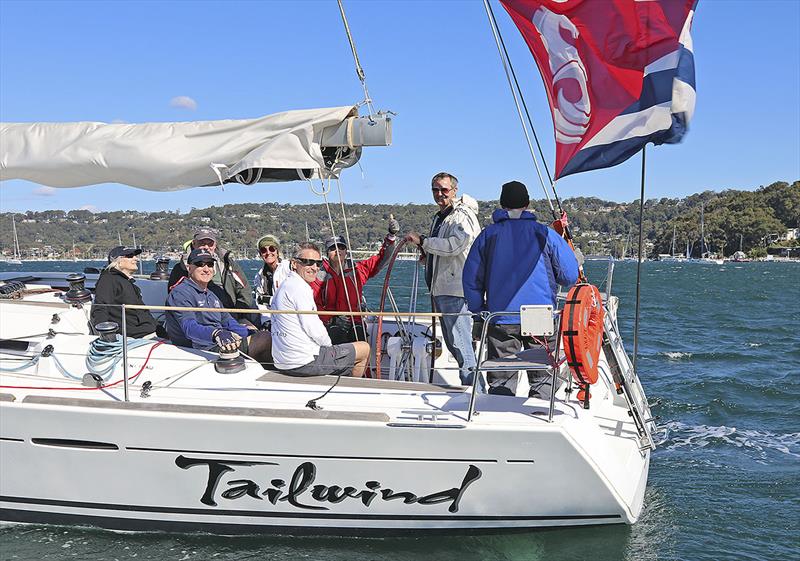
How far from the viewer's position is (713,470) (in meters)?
6.49

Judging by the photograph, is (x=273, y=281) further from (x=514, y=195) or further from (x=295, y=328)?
(x=514, y=195)

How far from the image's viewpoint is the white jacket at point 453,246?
5.14 m

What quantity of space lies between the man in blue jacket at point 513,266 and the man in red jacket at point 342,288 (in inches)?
45.8

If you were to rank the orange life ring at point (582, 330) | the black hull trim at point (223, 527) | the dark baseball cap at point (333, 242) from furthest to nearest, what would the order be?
1. the dark baseball cap at point (333, 242)
2. the black hull trim at point (223, 527)
3. the orange life ring at point (582, 330)

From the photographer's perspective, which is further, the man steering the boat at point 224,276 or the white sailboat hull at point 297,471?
the man steering the boat at point 224,276

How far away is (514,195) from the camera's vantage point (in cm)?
466

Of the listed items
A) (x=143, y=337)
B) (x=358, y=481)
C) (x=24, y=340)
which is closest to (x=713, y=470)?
(x=358, y=481)

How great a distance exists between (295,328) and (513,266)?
4.81ft

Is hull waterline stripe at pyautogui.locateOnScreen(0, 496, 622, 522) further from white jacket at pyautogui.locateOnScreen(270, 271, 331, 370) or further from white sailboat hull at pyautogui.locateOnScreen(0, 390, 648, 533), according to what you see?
white jacket at pyautogui.locateOnScreen(270, 271, 331, 370)

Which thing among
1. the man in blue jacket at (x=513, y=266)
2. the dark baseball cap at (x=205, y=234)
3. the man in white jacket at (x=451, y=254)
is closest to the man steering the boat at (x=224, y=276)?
the dark baseball cap at (x=205, y=234)

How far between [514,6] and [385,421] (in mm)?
3094

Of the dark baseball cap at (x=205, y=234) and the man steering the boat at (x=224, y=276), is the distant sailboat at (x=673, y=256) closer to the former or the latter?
the man steering the boat at (x=224, y=276)

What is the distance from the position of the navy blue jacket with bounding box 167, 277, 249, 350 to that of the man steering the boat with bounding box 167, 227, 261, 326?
49 centimetres

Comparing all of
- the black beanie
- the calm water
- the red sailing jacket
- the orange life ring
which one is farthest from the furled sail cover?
the calm water
